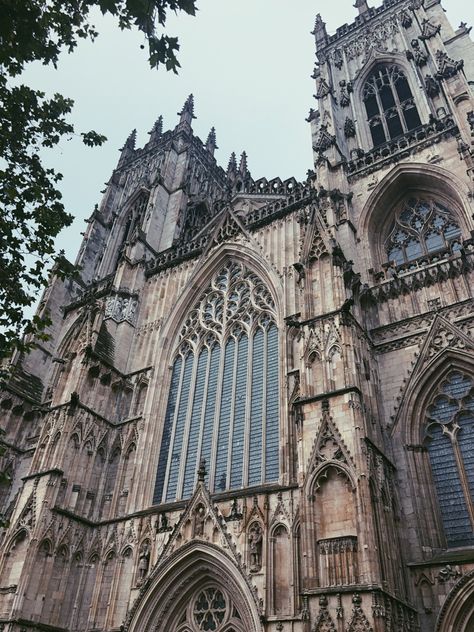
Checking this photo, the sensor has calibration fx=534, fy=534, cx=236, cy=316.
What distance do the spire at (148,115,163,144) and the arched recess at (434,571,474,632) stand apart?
104 ft

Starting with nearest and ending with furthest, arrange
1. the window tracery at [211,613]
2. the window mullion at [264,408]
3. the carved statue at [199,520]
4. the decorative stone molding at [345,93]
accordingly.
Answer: the window tracery at [211,613] < the carved statue at [199,520] < the window mullion at [264,408] < the decorative stone molding at [345,93]

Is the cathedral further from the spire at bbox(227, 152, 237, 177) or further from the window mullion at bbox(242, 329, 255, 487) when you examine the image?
the spire at bbox(227, 152, 237, 177)

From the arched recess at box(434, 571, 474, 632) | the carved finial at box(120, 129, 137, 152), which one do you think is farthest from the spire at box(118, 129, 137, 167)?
the arched recess at box(434, 571, 474, 632)

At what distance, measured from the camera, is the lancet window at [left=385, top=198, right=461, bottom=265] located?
16016 millimetres

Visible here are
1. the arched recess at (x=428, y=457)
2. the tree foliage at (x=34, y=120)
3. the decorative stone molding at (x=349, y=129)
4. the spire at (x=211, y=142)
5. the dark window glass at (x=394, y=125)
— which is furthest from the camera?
the spire at (x=211, y=142)

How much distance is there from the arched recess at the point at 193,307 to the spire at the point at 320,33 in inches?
595

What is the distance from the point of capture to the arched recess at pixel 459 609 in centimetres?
970

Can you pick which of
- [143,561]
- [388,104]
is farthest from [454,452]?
[388,104]

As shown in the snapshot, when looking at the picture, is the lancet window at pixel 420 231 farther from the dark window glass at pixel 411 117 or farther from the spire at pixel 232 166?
the spire at pixel 232 166

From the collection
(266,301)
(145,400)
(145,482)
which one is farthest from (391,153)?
(145,482)

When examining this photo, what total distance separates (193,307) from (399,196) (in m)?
8.16

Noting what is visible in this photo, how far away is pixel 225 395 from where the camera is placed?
16.3m

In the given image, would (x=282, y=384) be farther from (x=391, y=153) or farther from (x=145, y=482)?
(x=391, y=153)

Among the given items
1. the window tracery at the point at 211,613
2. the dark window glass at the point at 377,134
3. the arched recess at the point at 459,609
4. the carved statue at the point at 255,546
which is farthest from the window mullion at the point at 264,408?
the dark window glass at the point at 377,134
